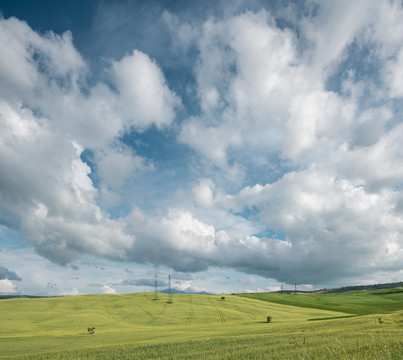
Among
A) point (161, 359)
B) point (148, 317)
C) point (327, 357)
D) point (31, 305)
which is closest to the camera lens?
point (327, 357)

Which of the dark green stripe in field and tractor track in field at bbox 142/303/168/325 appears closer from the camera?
tractor track in field at bbox 142/303/168/325

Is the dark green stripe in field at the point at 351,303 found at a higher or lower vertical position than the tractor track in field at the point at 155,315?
lower

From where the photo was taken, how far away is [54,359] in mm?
18500

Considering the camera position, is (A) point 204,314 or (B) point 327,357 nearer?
(B) point 327,357

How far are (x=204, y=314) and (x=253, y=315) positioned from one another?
1507 centimetres

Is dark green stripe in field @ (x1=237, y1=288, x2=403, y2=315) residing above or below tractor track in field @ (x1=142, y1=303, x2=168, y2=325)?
below

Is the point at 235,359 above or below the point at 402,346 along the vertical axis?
below

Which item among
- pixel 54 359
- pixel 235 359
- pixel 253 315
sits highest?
pixel 235 359

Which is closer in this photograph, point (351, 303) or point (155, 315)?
point (155, 315)

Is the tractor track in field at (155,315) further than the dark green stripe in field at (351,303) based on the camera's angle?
No

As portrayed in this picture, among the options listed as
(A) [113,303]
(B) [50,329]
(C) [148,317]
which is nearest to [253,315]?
(C) [148,317]

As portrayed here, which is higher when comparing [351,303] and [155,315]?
[155,315]

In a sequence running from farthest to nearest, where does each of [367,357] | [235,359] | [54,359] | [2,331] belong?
[2,331]
[54,359]
[235,359]
[367,357]

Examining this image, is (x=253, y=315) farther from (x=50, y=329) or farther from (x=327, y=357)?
(x=327, y=357)
